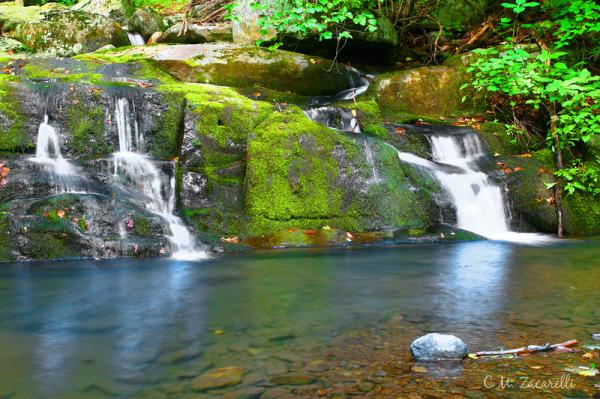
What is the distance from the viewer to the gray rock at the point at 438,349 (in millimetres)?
2754

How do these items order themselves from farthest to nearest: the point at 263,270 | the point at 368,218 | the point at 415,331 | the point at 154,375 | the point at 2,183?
the point at 368,218 < the point at 2,183 < the point at 263,270 < the point at 415,331 < the point at 154,375

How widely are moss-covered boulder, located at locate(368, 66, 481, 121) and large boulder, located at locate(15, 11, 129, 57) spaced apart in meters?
7.90

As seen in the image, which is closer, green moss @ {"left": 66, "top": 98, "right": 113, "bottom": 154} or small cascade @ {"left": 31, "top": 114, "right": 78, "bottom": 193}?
small cascade @ {"left": 31, "top": 114, "right": 78, "bottom": 193}

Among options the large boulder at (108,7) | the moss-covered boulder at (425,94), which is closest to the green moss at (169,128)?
the moss-covered boulder at (425,94)

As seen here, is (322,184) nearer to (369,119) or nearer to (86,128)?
(369,119)

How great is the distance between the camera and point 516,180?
8.86 meters

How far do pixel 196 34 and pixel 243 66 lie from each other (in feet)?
13.4

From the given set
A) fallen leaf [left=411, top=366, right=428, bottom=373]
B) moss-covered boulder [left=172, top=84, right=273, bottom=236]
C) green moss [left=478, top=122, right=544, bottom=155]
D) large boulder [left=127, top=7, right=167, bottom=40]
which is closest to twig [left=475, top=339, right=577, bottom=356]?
fallen leaf [left=411, top=366, right=428, bottom=373]

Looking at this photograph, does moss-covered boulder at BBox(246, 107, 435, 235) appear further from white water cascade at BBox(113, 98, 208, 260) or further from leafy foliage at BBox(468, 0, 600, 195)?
leafy foliage at BBox(468, 0, 600, 195)

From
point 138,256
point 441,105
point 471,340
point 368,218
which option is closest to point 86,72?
point 138,256

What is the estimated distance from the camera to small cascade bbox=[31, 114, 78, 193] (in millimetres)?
7215

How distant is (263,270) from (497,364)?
3355 mm

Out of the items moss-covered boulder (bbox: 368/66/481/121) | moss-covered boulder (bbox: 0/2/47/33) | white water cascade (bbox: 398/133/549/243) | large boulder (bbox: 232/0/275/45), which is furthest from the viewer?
moss-covered boulder (bbox: 0/2/47/33)

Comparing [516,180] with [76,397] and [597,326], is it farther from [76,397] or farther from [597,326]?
[76,397]
